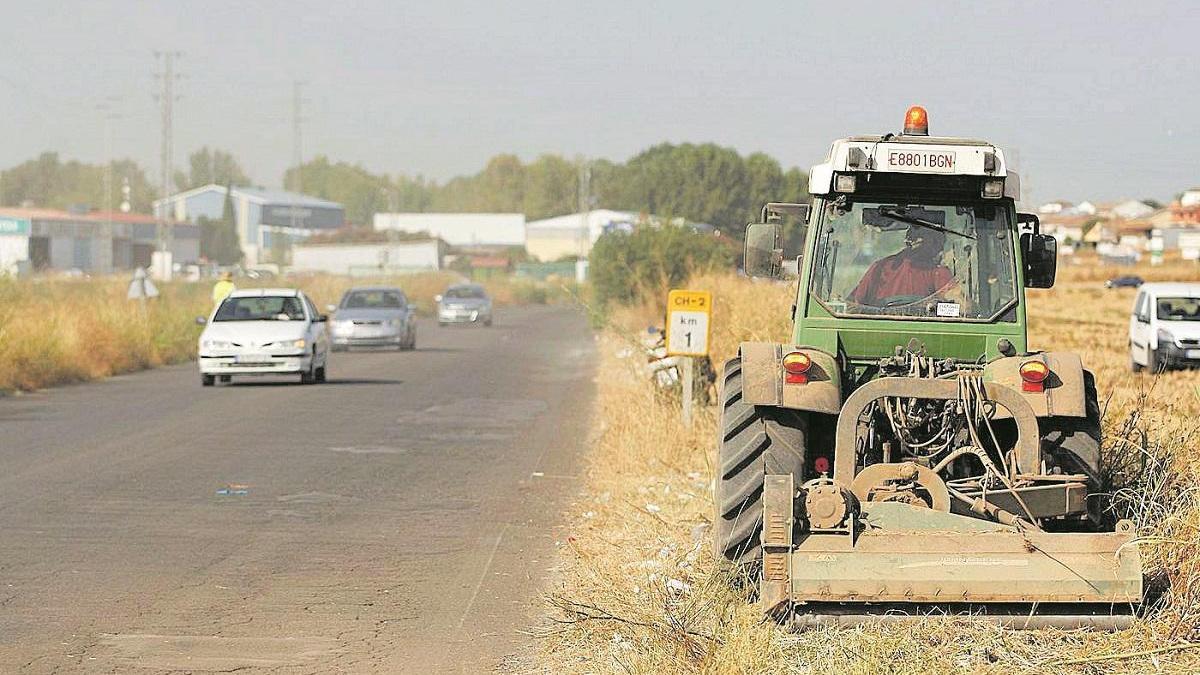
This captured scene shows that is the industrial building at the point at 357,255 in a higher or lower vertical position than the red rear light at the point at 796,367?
lower

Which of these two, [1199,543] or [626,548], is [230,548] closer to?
[626,548]

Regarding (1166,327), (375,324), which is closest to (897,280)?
(1166,327)

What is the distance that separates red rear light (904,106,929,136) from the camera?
31.2 ft

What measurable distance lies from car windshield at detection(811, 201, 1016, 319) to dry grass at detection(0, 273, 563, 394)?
64.7 feet

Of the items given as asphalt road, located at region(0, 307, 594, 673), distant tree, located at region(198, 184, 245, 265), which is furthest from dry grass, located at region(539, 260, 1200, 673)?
distant tree, located at region(198, 184, 245, 265)

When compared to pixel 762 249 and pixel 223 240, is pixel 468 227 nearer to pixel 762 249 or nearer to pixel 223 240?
pixel 223 240

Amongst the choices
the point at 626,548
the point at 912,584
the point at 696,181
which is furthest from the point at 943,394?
the point at 696,181

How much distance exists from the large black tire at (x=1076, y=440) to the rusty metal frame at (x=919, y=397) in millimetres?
330

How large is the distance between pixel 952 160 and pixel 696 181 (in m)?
104

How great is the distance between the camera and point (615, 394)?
2197 centimetres

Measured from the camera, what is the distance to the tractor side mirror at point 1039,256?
9.66 metres

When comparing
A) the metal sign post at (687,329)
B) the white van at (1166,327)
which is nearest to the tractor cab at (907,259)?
the metal sign post at (687,329)

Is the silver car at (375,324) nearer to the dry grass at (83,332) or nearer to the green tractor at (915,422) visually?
the dry grass at (83,332)

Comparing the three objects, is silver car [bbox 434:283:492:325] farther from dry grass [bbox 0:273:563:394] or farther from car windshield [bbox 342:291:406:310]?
car windshield [bbox 342:291:406:310]
